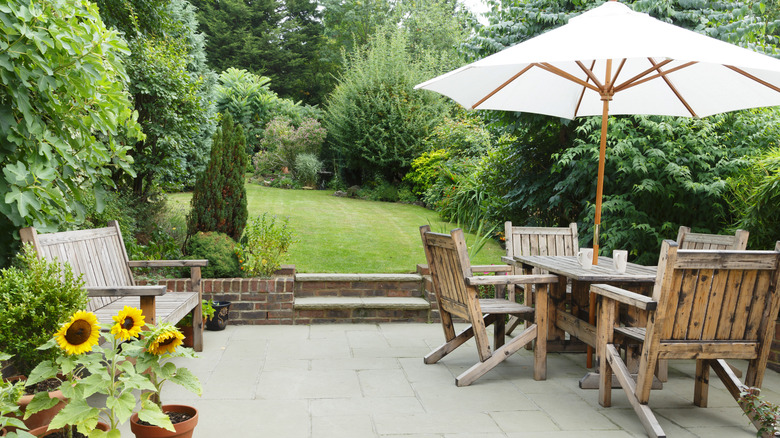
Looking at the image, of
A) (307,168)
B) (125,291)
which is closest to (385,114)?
(307,168)

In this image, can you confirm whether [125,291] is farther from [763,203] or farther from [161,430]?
[763,203]

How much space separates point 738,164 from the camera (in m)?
5.39

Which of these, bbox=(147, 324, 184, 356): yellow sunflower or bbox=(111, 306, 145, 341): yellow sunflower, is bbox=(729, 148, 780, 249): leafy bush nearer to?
bbox=(147, 324, 184, 356): yellow sunflower

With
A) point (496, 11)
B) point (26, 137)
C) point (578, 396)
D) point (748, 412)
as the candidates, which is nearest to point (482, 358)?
point (578, 396)

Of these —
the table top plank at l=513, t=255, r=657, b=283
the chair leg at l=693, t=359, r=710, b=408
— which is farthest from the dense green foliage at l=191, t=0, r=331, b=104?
the chair leg at l=693, t=359, r=710, b=408

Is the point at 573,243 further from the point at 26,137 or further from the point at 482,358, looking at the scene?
the point at 26,137

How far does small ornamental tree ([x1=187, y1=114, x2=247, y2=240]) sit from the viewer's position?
573 centimetres

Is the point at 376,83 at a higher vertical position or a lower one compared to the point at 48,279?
higher

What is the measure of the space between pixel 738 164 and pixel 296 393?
182 inches

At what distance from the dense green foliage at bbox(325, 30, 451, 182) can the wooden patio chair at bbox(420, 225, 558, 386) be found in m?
8.48

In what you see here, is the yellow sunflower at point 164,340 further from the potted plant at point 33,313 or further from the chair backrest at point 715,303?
the chair backrest at point 715,303

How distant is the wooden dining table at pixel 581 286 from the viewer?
3.70m

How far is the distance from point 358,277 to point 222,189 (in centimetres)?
168

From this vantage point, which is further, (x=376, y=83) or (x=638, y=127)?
(x=376, y=83)
